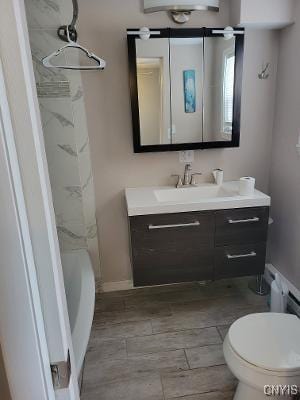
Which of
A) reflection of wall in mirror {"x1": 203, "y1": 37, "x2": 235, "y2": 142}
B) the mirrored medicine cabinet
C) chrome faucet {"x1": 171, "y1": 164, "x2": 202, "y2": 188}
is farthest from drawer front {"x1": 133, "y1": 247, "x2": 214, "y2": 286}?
reflection of wall in mirror {"x1": 203, "y1": 37, "x2": 235, "y2": 142}

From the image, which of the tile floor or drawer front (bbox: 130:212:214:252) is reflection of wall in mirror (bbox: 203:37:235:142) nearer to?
drawer front (bbox: 130:212:214:252)

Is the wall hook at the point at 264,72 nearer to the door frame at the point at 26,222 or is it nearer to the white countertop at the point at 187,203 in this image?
the white countertop at the point at 187,203

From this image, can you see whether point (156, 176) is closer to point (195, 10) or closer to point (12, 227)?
point (195, 10)

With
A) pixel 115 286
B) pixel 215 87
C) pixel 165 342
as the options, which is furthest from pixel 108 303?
pixel 215 87

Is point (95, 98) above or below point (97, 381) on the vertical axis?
above

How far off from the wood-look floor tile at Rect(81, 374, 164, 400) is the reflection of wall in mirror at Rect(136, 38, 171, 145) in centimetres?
159

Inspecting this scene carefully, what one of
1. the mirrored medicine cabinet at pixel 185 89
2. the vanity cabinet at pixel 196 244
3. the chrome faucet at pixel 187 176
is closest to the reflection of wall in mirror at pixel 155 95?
the mirrored medicine cabinet at pixel 185 89

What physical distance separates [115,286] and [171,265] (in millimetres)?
751

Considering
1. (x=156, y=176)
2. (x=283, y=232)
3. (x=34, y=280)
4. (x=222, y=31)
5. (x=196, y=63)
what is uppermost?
(x=222, y=31)

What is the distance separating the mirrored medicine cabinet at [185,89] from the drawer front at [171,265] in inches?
31.4

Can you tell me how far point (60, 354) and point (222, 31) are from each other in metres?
2.20

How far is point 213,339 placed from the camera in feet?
6.33

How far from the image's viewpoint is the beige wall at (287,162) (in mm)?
2018

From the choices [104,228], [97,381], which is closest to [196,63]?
[104,228]
